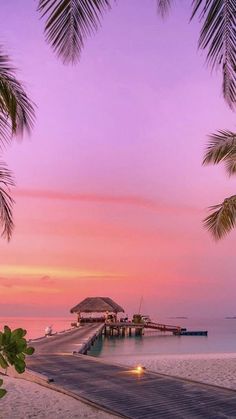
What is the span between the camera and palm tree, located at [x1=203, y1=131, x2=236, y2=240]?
12.5 metres

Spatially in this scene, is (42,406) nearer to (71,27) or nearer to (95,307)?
(71,27)

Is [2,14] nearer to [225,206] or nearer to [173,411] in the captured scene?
[173,411]

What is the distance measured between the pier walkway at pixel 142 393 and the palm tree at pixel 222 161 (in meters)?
4.57

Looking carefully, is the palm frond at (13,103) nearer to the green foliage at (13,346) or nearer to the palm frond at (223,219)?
the green foliage at (13,346)

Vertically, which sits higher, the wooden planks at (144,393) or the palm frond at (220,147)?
the palm frond at (220,147)

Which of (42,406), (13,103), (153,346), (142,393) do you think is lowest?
(42,406)

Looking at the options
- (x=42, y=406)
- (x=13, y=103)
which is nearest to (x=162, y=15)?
(x=13, y=103)

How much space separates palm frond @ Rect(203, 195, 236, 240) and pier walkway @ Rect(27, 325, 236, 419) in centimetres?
447

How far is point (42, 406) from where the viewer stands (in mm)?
7906

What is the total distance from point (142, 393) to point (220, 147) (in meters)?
7.15

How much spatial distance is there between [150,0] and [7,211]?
5.06 meters

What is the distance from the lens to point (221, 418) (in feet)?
22.0

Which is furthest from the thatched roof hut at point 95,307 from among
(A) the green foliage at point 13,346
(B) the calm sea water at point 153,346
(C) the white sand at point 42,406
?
(A) the green foliage at point 13,346

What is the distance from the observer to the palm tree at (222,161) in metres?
12.5
